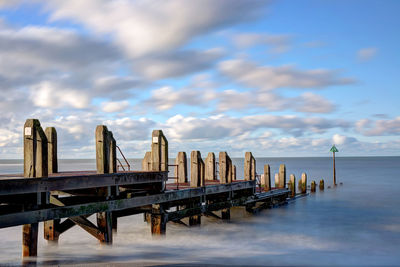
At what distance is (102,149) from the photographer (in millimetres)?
10969

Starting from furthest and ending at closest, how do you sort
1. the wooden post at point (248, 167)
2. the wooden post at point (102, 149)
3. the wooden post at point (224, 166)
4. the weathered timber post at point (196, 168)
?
1. the wooden post at point (248, 167)
2. the wooden post at point (224, 166)
3. the weathered timber post at point (196, 168)
4. the wooden post at point (102, 149)

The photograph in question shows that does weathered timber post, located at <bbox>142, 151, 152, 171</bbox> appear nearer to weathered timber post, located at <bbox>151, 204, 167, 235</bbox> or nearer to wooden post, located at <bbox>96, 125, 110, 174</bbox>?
weathered timber post, located at <bbox>151, 204, 167, 235</bbox>

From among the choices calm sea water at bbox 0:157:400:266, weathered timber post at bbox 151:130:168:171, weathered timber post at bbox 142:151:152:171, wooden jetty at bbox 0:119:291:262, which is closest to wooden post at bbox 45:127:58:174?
wooden jetty at bbox 0:119:291:262

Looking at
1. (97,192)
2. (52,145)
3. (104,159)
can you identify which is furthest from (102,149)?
(52,145)

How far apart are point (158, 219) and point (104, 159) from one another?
10.8ft

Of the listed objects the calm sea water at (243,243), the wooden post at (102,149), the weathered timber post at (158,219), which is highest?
the wooden post at (102,149)

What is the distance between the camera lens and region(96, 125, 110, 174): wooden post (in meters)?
11.0

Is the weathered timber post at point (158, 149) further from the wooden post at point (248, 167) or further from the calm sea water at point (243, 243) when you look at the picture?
the wooden post at point (248, 167)

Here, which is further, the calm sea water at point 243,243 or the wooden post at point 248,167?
the wooden post at point 248,167

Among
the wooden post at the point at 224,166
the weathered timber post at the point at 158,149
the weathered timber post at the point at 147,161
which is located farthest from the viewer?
the weathered timber post at the point at 147,161

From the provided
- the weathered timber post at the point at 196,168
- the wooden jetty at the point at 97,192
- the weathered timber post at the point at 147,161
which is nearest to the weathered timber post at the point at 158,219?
the wooden jetty at the point at 97,192

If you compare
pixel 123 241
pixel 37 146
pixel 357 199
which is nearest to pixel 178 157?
pixel 123 241

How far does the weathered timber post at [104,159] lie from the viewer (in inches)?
432

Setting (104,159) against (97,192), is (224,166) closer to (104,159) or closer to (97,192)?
(97,192)
